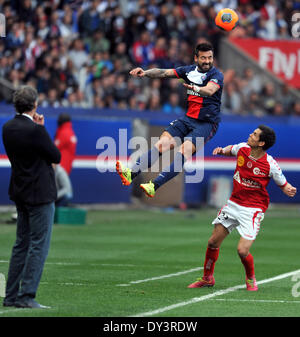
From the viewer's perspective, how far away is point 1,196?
22.5 m

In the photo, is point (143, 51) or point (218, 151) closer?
point (218, 151)

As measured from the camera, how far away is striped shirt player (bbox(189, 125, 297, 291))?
11.1 m

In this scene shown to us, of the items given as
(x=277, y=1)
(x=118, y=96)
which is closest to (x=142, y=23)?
(x=118, y=96)

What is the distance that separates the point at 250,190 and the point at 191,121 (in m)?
2.10

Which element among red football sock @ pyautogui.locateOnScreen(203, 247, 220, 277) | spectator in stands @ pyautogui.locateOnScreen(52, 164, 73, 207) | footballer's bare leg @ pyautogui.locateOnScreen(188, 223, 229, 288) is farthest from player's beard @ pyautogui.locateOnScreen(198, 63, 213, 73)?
spectator in stands @ pyautogui.locateOnScreen(52, 164, 73, 207)

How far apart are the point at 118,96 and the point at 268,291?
1465cm

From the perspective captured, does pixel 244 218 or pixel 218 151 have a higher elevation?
pixel 218 151

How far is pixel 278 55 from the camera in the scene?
92.4 ft

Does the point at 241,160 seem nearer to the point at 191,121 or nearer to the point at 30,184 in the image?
the point at 191,121

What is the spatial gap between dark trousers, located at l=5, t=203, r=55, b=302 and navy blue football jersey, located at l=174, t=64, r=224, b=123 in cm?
426

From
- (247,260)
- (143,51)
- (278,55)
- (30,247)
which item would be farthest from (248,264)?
(278,55)

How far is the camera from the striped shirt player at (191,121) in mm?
12453

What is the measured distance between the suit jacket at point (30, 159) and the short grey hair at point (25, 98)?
11cm

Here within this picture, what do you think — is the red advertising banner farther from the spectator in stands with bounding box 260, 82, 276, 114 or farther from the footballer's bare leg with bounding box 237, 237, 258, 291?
the footballer's bare leg with bounding box 237, 237, 258, 291
